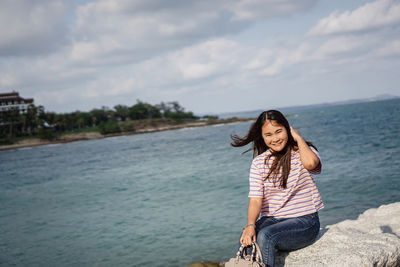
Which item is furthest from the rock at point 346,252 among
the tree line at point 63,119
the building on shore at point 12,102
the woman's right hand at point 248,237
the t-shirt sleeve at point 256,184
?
the building on shore at point 12,102

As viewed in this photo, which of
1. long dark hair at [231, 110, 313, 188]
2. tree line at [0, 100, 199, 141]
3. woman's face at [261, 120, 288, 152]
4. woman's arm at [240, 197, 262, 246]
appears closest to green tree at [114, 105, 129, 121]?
tree line at [0, 100, 199, 141]

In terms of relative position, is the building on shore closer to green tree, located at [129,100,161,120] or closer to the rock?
green tree, located at [129,100,161,120]

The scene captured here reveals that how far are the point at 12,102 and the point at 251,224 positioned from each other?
128 meters

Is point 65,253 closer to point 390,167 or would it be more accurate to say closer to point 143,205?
point 143,205

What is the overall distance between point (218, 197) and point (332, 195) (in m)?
3.84

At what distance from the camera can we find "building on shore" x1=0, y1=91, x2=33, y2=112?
11112 cm

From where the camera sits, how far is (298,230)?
3.25m

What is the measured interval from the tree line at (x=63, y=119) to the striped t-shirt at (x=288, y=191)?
9429cm

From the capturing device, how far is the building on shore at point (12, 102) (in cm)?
11112

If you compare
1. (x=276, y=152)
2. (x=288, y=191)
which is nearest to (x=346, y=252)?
(x=288, y=191)

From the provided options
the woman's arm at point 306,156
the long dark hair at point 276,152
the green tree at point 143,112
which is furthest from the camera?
the green tree at point 143,112

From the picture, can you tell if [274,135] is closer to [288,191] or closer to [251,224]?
[288,191]

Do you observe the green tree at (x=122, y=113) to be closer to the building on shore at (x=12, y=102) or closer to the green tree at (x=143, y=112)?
the green tree at (x=143, y=112)

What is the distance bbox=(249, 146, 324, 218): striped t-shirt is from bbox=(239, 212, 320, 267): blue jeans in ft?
0.26
